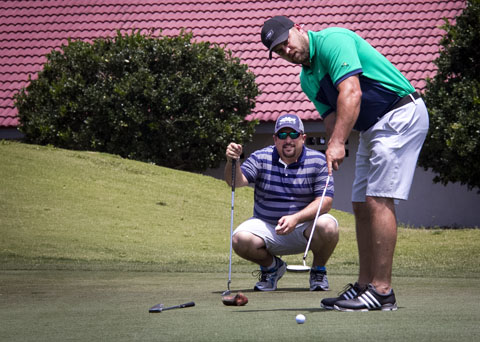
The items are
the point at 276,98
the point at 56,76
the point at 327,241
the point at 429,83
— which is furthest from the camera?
the point at 276,98

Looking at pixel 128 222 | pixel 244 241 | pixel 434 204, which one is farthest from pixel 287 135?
pixel 434 204

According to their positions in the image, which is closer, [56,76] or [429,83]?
[429,83]

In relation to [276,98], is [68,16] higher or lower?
higher

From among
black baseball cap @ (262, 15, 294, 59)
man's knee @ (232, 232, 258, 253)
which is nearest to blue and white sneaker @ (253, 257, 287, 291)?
man's knee @ (232, 232, 258, 253)

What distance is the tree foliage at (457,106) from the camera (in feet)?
48.8

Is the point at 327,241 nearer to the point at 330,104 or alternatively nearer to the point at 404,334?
the point at 330,104

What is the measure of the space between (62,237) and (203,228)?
2646mm

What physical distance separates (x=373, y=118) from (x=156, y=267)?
493 cm

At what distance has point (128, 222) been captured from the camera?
13906mm

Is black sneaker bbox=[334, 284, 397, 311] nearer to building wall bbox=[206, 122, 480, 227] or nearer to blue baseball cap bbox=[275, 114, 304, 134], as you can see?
blue baseball cap bbox=[275, 114, 304, 134]

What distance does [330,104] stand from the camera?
5812 millimetres

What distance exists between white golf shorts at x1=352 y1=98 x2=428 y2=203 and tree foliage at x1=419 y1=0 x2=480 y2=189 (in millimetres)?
9622

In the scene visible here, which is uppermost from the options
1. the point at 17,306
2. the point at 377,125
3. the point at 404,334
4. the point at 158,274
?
the point at 377,125

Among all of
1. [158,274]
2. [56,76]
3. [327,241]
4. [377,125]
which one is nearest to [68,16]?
[56,76]
